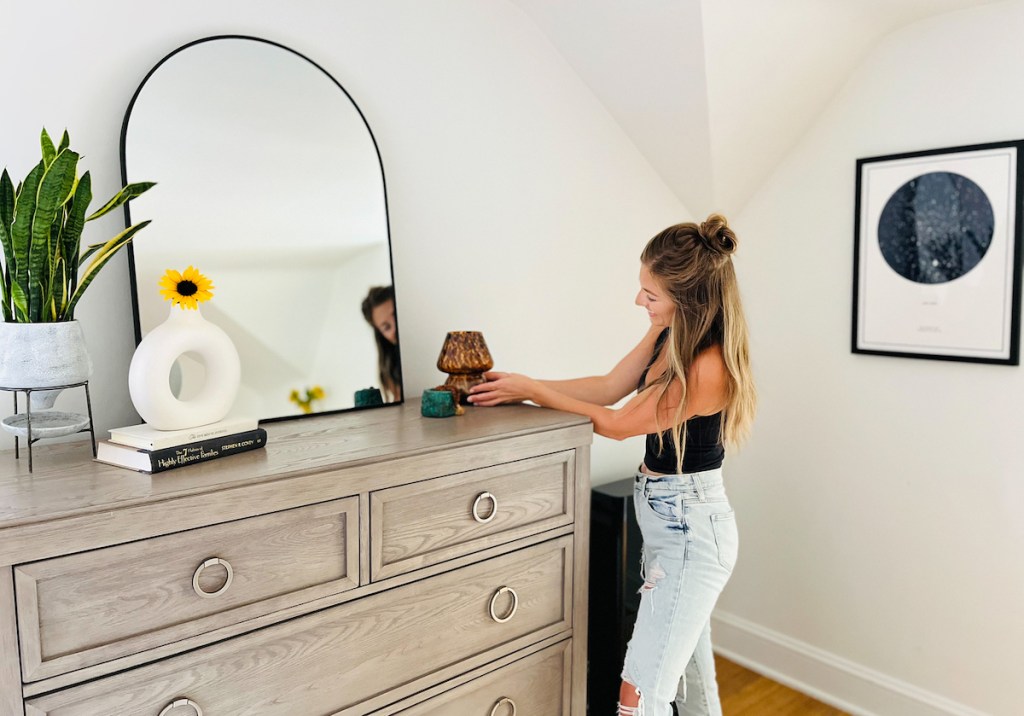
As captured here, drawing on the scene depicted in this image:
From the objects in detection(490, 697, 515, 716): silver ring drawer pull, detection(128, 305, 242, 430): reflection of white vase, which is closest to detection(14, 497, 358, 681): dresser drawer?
detection(128, 305, 242, 430): reflection of white vase

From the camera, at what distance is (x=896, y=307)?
2.50 meters

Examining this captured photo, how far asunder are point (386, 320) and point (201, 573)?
0.87 metres

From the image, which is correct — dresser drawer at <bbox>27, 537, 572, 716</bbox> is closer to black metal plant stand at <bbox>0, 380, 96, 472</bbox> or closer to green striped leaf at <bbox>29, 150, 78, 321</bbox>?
black metal plant stand at <bbox>0, 380, 96, 472</bbox>

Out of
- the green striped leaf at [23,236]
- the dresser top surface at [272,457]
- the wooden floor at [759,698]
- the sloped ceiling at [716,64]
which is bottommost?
the wooden floor at [759,698]

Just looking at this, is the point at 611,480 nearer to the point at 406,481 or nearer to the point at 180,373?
the point at 406,481

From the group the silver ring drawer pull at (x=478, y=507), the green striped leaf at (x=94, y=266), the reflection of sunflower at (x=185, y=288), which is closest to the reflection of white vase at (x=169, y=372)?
the reflection of sunflower at (x=185, y=288)

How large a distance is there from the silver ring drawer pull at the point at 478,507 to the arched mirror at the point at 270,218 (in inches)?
17.7

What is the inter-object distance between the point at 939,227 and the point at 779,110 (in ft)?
2.01

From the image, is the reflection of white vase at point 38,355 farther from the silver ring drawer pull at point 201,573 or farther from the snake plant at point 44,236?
the silver ring drawer pull at point 201,573

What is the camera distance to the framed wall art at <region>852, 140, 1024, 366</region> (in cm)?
226

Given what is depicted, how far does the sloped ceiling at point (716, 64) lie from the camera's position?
2.18 m

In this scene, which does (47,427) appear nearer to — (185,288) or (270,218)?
(185,288)

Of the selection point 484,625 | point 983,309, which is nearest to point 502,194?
point 484,625

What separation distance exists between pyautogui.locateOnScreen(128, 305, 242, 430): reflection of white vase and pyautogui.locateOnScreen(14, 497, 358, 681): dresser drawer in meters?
0.26
